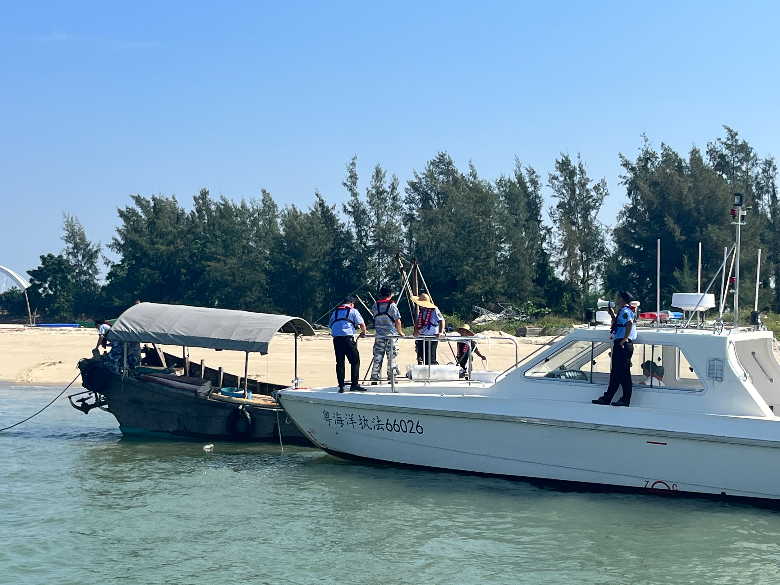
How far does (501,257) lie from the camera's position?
44438 mm

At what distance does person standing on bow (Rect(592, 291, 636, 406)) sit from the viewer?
364 inches

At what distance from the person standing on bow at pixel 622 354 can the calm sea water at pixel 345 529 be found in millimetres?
1085

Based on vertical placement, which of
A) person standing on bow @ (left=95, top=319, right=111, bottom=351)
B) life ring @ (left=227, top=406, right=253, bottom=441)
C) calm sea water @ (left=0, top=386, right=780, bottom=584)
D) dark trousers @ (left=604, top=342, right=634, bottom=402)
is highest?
person standing on bow @ (left=95, top=319, right=111, bottom=351)

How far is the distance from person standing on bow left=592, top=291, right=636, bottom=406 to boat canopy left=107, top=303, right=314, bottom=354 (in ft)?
16.8

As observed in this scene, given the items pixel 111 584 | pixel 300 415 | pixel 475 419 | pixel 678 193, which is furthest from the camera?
pixel 678 193

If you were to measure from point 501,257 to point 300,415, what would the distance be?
34.2m

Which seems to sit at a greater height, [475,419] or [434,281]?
[434,281]

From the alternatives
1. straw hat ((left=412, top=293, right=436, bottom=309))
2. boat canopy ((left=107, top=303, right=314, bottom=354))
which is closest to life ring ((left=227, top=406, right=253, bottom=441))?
boat canopy ((left=107, top=303, right=314, bottom=354))

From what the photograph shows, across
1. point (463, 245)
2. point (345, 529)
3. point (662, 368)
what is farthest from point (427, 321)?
point (463, 245)

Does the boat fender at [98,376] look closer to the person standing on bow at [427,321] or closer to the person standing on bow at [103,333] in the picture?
the person standing on bow at [103,333]

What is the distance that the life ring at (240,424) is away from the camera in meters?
12.5

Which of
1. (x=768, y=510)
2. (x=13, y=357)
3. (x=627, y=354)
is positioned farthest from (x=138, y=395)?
(x=13, y=357)

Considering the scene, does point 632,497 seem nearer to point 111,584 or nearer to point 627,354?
point 627,354

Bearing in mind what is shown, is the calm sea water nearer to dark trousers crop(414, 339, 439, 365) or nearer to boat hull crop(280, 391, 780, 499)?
boat hull crop(280, 391, 780, 499)
